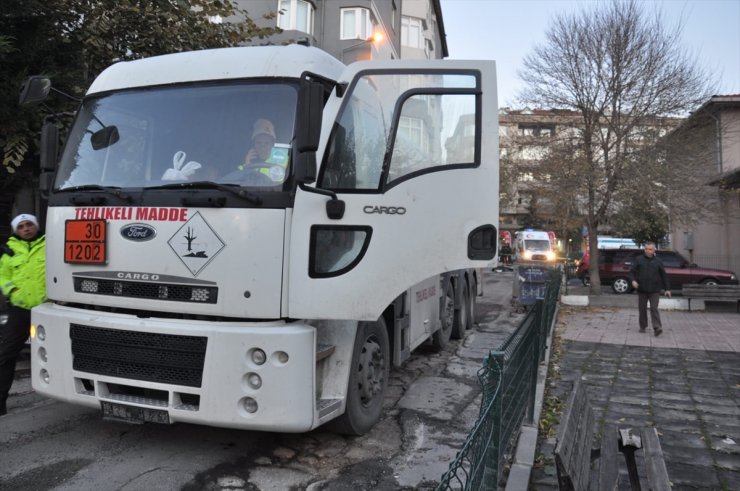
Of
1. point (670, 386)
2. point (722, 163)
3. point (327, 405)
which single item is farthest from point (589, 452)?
point (722, 163)

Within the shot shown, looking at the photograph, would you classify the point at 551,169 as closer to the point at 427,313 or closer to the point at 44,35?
the point at 427,313

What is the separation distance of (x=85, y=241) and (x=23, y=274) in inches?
44.7

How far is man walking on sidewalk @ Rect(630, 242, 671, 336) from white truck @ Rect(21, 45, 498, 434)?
7146mm

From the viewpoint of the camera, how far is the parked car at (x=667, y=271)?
18188mm

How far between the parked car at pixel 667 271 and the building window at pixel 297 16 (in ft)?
46.3

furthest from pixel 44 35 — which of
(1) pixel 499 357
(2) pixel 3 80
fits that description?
(1) pixel 499 357

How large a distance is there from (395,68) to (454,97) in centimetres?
50

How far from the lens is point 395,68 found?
392 centimetres

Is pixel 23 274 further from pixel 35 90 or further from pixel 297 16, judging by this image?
pixel 297 16

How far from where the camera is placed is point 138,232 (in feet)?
12.1

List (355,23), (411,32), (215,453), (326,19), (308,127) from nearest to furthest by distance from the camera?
1. (308,127)
2. (215,453)
3. (355,23)
4. (326,19)
5. (411,32)

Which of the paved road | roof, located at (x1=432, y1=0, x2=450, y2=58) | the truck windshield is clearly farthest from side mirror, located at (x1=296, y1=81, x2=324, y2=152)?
roof, located at (x1=432, y1=0, x2=450, y2=58)

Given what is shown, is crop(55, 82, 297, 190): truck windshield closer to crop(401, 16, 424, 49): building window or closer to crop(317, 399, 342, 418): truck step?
crop(317, 399, 342, 418): truck step

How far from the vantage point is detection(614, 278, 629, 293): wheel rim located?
784 inches
